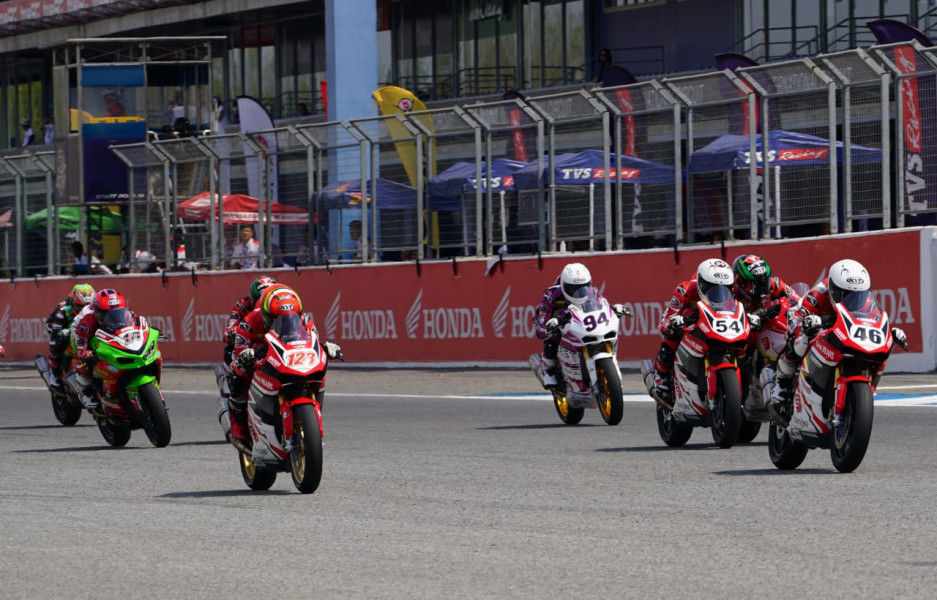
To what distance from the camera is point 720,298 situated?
11.8 metres

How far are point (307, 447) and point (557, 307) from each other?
5865 mm

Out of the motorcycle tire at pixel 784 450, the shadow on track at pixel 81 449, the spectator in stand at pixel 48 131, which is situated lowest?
the shadow on track at pixel 81 449

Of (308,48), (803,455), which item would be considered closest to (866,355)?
(803,455)

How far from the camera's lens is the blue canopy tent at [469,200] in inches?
922

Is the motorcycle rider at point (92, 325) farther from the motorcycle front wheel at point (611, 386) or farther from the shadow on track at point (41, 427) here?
the motorcycle front wheel at point (611, 386)

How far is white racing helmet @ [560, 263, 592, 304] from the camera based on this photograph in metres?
14.6

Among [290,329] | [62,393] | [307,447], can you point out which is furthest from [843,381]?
[62,393]

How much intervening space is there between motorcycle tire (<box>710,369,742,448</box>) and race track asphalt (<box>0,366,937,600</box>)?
0.14m

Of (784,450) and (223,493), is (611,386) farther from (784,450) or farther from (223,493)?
(223,493)

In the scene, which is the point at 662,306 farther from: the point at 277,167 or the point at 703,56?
the point at 703,56

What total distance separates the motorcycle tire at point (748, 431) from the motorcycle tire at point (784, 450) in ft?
5.83

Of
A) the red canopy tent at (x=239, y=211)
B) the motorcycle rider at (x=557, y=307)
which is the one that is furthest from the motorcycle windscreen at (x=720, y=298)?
the red canopy tent at (x=239, y=211)

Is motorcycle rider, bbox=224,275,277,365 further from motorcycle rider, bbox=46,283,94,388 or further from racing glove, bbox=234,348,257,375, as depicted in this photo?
motorcycle rider, bbox=46,283,94,388

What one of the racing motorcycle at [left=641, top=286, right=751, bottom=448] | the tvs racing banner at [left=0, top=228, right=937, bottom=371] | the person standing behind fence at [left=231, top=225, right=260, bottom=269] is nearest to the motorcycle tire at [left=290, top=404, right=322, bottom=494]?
the racing motorcycle at [left=641, top=286, right=751, bottom=448]
